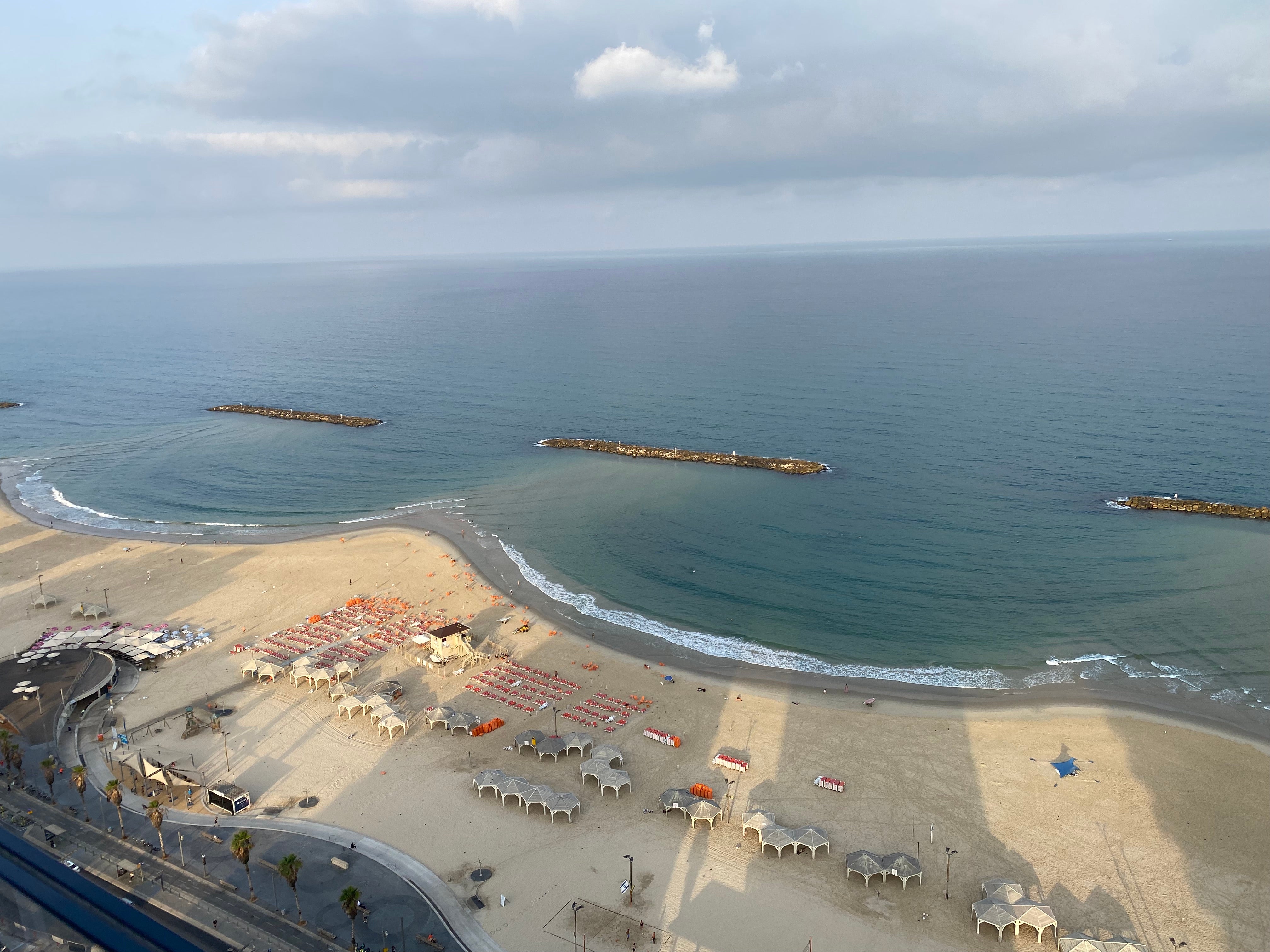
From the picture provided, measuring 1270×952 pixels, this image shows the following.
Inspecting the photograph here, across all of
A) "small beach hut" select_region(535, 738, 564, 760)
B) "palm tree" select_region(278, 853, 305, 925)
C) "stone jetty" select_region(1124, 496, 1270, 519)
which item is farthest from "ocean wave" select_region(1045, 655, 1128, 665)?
"palm tree" select_region(278, 853, 305, 925)

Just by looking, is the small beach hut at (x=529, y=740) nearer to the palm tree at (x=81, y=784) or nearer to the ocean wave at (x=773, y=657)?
the ocean wave at (x=773, y=657)

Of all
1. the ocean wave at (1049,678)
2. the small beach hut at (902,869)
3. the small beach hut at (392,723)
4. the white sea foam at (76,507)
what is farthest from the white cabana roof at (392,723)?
the white sea foam at (76,507)

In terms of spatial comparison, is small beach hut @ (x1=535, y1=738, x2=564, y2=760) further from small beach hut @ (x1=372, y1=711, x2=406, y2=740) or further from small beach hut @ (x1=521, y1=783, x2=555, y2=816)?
small beach hut @ (x1=372, y1=711, x2=406, y2=740)

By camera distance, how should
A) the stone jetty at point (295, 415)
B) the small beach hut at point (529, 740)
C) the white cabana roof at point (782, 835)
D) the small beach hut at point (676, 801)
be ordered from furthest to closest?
the stone jetty at point (295, 415) < the small beach hut at point (529, 740) < the small beach hut at point (676, 801) < the white cabana roof at point (782, 835)

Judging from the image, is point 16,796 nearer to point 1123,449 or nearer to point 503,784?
point 503,784

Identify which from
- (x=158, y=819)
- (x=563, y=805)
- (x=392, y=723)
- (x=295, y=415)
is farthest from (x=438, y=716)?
(x=295, y=415)

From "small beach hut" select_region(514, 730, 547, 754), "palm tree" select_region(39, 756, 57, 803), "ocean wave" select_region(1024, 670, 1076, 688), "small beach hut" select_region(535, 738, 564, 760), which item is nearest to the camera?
"palm tree" select_region(39, 756, 57, 803)
